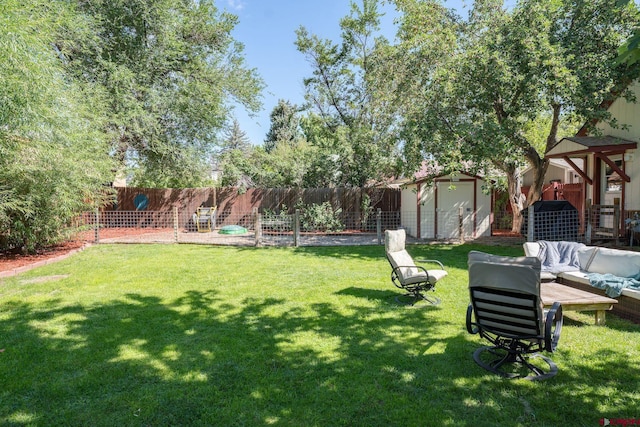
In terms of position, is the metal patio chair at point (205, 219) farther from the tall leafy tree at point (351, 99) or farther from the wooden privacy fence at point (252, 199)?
the tall leafy tree at point (351, 99)

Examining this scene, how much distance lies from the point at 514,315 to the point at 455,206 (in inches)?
400

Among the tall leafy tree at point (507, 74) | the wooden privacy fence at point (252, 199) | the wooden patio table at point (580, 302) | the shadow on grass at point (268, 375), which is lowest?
the shadow on grass at point (268, 375)

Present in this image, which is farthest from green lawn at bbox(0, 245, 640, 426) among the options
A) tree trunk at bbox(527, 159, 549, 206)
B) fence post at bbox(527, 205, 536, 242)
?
tree trunk at bbox(527, 159, 549, 206)

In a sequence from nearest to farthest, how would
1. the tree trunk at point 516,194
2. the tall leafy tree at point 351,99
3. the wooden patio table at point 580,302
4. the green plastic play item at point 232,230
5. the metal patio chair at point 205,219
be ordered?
the wooden patio table at point 580,302 < the tree trunk at point 516,194 < the green plastic play item at point 232,230 < the tall leafy tree at point 351,99 < the metal patio chair at point 205,219

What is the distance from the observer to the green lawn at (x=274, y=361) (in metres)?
2.67

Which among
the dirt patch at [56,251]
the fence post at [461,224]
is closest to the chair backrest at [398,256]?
the fence post at [461,224]

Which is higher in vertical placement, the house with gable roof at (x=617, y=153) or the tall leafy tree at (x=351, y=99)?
the tall leafy tree at (x=351, y=99)

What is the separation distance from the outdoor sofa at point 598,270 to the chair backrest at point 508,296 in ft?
8.10

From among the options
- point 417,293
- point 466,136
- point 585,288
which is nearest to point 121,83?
point 466,136

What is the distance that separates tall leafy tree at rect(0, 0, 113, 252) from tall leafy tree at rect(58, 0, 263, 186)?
2371 millimetres

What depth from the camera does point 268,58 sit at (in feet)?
57.4

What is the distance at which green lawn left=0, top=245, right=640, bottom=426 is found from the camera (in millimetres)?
2672

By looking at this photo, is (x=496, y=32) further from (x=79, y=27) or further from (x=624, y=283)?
(x=79, y=27)

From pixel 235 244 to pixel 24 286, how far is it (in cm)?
588
